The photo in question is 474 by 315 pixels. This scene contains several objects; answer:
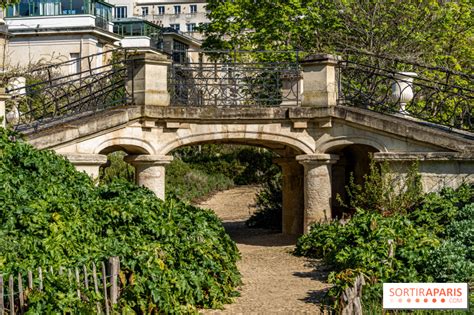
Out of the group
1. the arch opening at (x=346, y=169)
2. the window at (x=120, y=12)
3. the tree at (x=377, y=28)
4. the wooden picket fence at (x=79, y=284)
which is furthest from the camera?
the window at (x=120, y=12)

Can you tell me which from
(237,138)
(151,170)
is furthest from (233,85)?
(151,170)

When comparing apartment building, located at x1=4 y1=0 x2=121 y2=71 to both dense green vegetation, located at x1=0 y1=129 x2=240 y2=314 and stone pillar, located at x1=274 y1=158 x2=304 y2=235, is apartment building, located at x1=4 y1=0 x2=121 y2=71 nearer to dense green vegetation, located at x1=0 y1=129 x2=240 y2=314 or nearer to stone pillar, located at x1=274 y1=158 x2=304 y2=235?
stone pillar, located at x1=274 y1=158 x2=304 y2=235

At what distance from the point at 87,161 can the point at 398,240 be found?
17.5ft

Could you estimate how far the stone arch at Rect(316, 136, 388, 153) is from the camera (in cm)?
1468

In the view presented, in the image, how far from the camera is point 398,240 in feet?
37.7

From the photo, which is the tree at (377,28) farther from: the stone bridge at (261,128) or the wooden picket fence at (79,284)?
the wooden picket fence at (79,284)

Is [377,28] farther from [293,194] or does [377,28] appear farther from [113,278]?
[113,278]

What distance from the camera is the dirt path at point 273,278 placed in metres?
10.5

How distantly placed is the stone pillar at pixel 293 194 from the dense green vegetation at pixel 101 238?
547 centimetres

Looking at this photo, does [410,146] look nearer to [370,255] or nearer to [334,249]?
[334,249]

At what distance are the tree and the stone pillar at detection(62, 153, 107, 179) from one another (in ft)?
35.4

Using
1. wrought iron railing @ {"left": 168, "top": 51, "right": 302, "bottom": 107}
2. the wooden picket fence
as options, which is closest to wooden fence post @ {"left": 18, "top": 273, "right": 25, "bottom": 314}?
the wooden picket fence

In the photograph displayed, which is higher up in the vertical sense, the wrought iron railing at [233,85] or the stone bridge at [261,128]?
the wrought iron railing at [233,85]

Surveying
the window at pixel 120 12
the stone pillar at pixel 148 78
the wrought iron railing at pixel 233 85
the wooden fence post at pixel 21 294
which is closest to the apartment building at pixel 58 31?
the window at pixel 120 12
